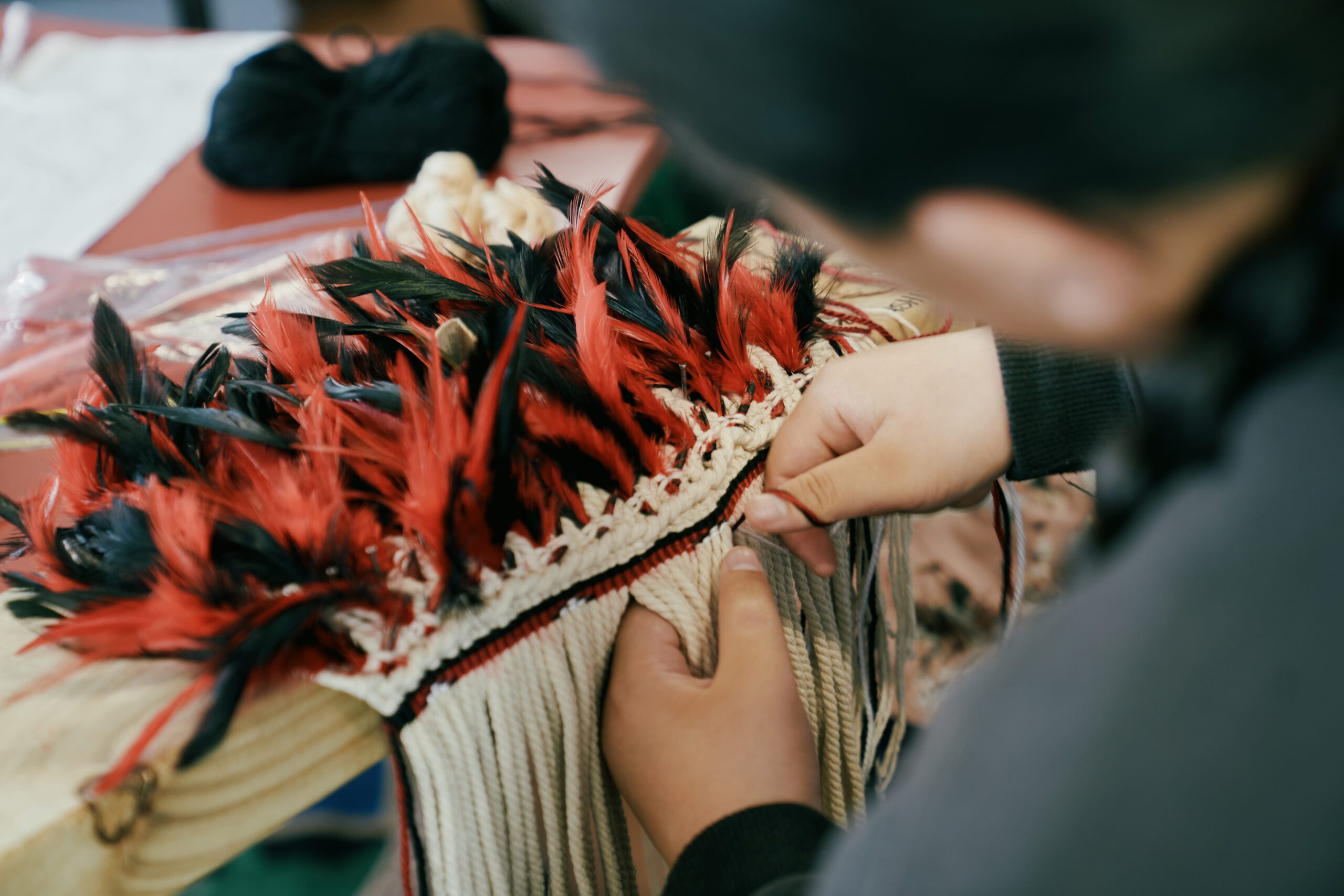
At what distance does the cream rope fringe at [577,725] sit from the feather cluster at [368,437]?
60 millimetres

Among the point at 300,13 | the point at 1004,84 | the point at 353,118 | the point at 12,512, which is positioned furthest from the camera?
the point at 300,13

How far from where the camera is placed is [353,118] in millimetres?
1185

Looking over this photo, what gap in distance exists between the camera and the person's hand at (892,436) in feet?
1.86

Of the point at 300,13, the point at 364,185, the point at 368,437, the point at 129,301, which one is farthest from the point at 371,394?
the point at 300,13

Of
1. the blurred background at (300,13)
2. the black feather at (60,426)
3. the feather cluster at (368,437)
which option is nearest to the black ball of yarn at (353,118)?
the feather cluster at (368,437)

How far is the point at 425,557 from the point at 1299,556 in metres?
0.35

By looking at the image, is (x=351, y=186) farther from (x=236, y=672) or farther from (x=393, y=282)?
(x=236, y=672)

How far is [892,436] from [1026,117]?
1.23 feet

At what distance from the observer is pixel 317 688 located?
0.44 meters

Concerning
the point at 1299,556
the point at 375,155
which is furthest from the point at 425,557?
the point at 375,155

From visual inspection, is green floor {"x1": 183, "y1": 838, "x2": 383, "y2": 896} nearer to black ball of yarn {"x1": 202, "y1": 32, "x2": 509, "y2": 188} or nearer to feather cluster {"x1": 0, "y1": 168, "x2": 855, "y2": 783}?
feather cluster {"x1": 0, "y1": 168, "x2": 855, "y2": 783}

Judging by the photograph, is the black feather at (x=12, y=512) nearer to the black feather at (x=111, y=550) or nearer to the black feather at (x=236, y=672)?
the black feather at (x=111, y=550)

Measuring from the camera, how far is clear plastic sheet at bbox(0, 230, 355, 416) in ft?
2.51

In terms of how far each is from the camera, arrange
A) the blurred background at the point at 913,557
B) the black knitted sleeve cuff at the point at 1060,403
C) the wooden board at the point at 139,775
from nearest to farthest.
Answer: the wooden board at the point at 139,775 → the black knitted sleeve cuff at the point at 1060,403 → the blurred background at the point at 913,557
